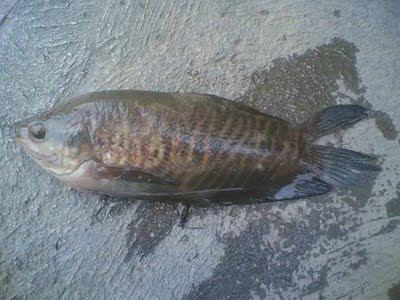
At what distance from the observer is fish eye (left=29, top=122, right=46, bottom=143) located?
8.52 ft

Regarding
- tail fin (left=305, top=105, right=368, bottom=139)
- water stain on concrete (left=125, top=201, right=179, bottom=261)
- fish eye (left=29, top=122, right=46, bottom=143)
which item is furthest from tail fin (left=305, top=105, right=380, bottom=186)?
fish eye (left=29, top=122, right=46, bottom=143)

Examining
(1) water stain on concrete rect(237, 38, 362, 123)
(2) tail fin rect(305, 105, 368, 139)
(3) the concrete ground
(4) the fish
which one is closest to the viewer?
(4) the fish

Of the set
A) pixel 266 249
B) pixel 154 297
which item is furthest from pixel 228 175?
pixel 154 297

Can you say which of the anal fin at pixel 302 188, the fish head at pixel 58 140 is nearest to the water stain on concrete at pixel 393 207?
the anal fin at pixel 302 188

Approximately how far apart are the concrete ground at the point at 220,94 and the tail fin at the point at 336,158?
0.07 meters

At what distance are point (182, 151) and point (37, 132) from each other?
2.64ft

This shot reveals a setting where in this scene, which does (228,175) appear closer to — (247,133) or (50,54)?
(247,133)

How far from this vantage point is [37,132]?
260 centimetres

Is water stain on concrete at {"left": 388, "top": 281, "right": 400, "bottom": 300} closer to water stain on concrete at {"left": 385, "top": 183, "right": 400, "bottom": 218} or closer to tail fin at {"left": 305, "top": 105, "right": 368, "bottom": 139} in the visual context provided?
water stain on concrete at {"left": 385, "top": 183, "right": 400, "bottom": 218}

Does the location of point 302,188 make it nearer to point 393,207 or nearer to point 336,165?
point 336,165

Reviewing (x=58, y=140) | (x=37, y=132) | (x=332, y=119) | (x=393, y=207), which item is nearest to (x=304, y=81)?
(x=332, y=119)

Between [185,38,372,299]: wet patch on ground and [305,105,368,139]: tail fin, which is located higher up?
[305,105,368,139]: tail fin

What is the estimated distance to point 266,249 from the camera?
2631mm

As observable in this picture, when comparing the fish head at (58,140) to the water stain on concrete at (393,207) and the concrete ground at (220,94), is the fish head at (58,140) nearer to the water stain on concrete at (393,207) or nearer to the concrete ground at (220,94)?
the concrete ground at (220,94)
